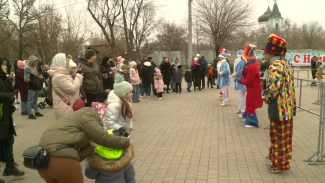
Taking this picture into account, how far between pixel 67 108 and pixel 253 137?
4059 millimetres

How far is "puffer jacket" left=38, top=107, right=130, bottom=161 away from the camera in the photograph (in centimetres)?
313

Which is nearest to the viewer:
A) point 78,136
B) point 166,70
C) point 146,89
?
point 78,136

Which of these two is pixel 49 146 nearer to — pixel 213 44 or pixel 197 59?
pixel 197 59

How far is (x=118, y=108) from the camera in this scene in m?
4.25

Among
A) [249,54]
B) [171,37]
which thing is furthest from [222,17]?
[249,54]

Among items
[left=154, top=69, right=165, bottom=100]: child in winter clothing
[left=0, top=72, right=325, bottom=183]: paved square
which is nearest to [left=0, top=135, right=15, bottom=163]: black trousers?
[left=0, top=72, right=325, bottom=183]: paved square

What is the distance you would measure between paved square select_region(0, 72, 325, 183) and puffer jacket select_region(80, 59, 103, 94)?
1.45m

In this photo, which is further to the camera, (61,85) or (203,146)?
(203,146)

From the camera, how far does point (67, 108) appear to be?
5.42m

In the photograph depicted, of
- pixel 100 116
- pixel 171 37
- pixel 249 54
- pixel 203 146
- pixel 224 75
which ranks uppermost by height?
pixel 171 37

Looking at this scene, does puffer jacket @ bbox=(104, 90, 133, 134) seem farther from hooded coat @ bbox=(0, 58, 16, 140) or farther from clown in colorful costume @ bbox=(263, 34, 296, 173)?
clown in colorful costume @ bbox=(263, 34, 296, 173)

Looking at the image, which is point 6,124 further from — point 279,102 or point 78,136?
point 279,102

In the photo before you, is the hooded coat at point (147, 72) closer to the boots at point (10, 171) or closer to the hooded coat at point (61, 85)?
the hooded coat at point (61, 85)

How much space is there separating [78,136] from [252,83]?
17.6ft
